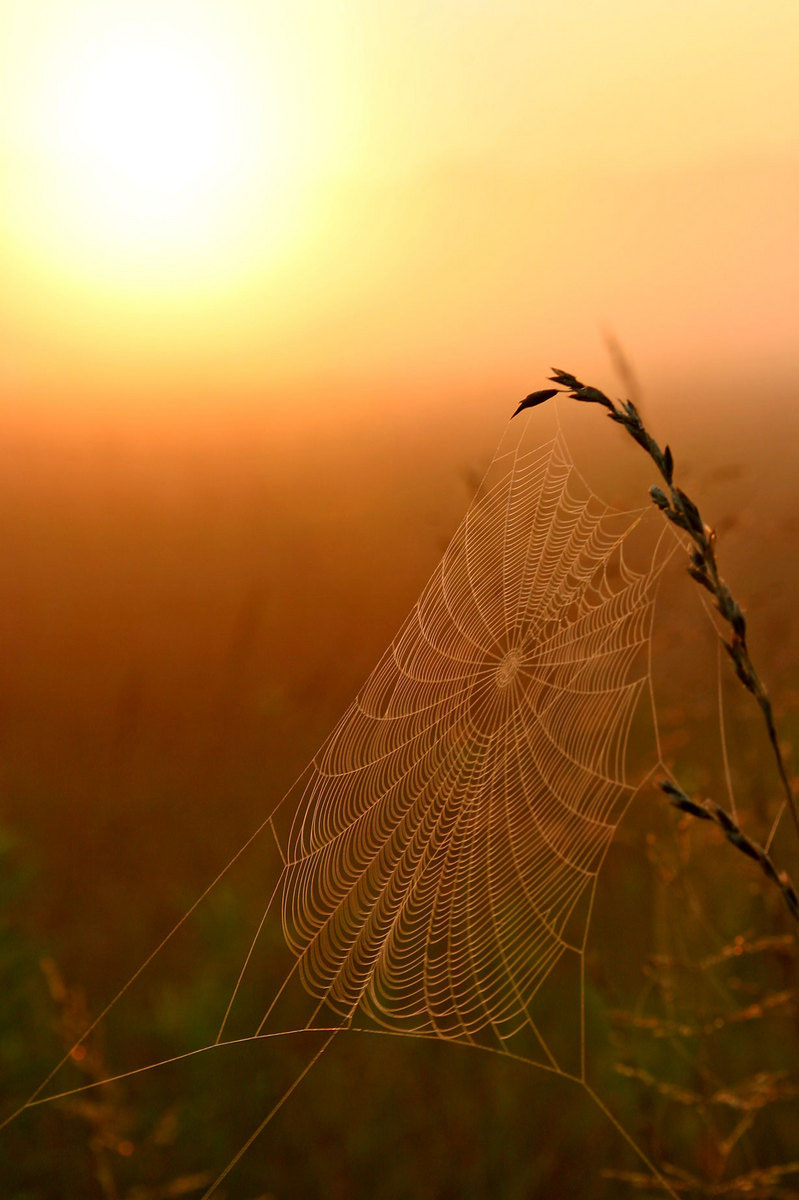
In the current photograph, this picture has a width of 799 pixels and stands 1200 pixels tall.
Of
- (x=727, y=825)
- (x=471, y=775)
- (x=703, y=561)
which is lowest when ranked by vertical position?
(x=471, y=775)

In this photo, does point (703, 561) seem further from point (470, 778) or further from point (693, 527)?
point (470, 778)

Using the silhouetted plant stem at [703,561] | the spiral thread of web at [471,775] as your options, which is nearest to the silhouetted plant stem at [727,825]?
the silhouetted plant stem at [703,561]

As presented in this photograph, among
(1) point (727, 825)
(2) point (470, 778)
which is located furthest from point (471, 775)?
(1) point (727, 825)

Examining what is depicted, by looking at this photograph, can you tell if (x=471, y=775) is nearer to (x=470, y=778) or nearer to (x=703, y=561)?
(x=470, y=778)

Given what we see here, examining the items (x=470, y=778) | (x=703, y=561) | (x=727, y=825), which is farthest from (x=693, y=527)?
(x=470, y=778)

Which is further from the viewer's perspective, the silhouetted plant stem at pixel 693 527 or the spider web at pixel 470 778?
the spider web at pixel 470 778

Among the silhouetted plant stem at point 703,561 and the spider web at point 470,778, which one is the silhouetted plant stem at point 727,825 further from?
the spider web at point 470,778

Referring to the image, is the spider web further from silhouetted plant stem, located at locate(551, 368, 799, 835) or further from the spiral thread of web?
silhouetted plant stem, located at locate(551, 368, 799, 835)

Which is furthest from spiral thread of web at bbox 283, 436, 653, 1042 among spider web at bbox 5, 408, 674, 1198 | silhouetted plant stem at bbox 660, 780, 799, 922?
silhouetted plant stem at bbox 660, 780, 799, 922

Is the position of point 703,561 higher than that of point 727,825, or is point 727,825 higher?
point 703,561

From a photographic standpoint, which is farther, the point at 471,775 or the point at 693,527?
the point at 471,775
